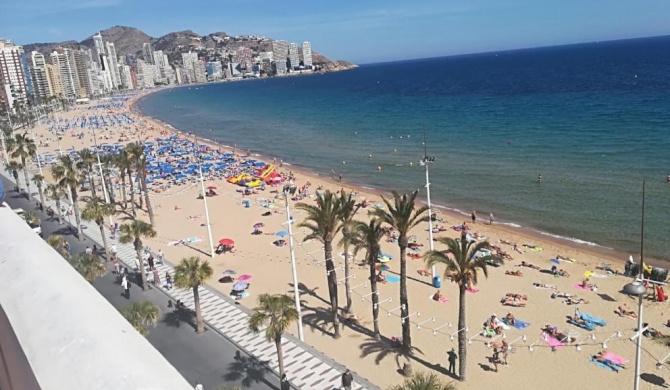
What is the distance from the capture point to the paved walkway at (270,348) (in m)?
16.5

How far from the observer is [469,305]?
76.7 ft

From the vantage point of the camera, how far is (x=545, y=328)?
2114 cm

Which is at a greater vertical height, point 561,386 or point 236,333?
point 236,333

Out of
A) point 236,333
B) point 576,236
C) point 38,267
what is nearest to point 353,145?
point 576,236

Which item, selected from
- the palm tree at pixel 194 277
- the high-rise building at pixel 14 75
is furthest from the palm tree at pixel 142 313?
the high-rise building at pixel 14 75

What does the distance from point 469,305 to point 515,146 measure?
39662mm

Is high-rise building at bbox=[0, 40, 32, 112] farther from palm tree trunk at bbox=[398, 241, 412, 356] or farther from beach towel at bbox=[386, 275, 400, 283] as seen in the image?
palm tree trunk at bbox=[398, 241, 412, 356]

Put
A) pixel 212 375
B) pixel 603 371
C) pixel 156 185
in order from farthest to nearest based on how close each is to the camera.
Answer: pixel 156 185, pixel 603 371, pixel 212 375

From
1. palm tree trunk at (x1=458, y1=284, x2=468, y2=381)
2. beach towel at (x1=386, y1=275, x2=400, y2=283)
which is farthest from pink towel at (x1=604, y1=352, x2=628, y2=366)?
beach towel at (x1=386, y1=275, x2=400, y2=283)

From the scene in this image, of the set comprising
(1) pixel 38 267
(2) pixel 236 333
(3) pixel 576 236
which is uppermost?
(1) pixel 38 267

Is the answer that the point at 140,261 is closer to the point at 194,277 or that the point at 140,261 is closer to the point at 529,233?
the point at 194,277

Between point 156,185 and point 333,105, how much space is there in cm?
7642

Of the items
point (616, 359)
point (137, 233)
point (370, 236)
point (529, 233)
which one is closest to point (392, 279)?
point (370, 236)

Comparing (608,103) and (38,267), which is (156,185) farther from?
(608,103)
